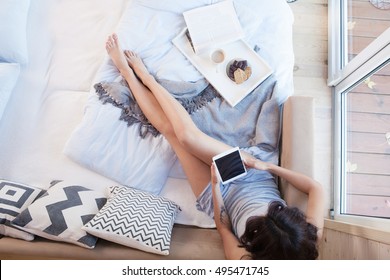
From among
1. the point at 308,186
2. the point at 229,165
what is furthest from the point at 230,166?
the point at 308,186

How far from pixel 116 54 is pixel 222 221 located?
2.72 ft

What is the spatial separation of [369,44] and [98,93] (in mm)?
1273

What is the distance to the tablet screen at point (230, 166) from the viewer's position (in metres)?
1.14

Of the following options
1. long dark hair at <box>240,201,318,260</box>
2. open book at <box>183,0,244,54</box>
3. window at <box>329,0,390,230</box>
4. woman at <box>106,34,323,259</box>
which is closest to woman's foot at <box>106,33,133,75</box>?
woman at <box>106,34,323,259</box>

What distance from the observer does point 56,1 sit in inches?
61.9

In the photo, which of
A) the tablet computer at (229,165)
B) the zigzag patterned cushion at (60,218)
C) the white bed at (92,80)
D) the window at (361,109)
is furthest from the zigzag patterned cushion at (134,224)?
the window at (361,109)

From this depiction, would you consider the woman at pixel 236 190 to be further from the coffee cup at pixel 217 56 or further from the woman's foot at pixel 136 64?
the coffee cup at pixel 217 56

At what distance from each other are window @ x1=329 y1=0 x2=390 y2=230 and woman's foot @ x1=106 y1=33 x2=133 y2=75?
3.58 feet

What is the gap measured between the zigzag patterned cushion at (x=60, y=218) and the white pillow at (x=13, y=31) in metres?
0.65

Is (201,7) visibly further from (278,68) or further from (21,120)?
(21,120)

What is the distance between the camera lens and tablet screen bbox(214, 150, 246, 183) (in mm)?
1140

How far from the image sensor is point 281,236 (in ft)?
3.11

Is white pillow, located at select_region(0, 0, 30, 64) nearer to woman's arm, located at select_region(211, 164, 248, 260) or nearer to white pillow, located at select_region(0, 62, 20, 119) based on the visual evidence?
white pillow, located at select_region(0, 62, 20, 119)
